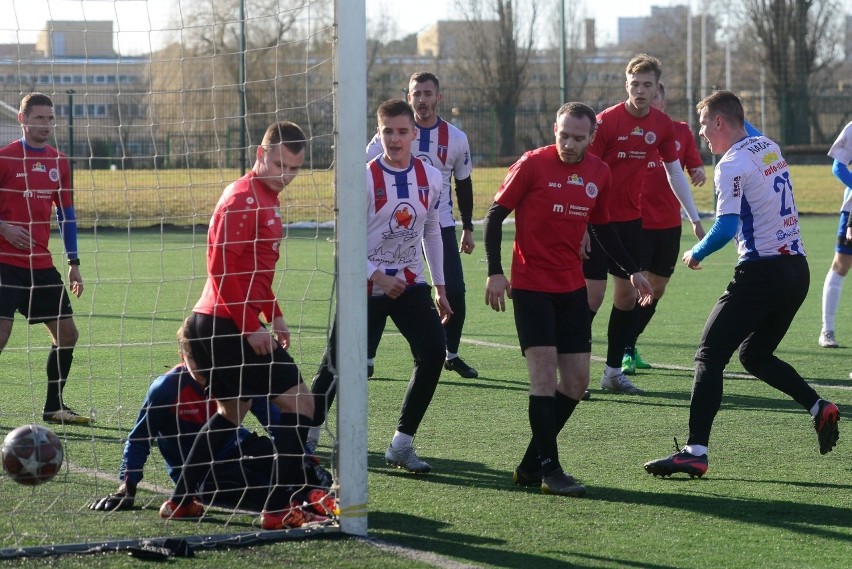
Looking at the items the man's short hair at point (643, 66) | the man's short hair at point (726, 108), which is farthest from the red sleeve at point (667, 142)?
the man's short hair at point (726, 108)

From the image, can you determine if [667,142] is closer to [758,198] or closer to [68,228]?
[758,198]

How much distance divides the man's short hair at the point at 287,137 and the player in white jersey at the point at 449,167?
3024 mm

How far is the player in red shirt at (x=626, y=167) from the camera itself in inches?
312

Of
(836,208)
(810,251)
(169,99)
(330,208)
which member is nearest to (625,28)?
(836,208)

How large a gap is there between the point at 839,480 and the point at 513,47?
3989 cm

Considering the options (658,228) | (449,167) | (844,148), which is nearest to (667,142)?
(658,228)

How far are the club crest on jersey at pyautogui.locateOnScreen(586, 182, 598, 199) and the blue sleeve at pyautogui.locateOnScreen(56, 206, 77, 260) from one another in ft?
10.8

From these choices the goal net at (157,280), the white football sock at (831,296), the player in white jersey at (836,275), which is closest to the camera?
the goal net at (157,280)

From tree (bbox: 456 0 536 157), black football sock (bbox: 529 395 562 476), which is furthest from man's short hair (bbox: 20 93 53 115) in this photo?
tree (bbox: 456 0 536 157)

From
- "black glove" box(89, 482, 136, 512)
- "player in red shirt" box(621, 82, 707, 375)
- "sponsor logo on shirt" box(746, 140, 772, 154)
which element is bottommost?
"black glove" box(89, 482, 136, 512)

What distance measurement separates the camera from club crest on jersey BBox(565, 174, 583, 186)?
219 inches

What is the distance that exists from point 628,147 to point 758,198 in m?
2.29

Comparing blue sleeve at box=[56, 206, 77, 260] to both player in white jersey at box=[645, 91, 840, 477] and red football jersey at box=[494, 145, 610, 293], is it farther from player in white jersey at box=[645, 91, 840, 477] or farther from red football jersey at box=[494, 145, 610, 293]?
player in white jersey at box=[645, 91, 840, 477]

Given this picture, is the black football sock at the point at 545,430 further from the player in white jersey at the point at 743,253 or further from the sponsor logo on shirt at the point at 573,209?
the sponsor logo on shirt at the point at 573,209
